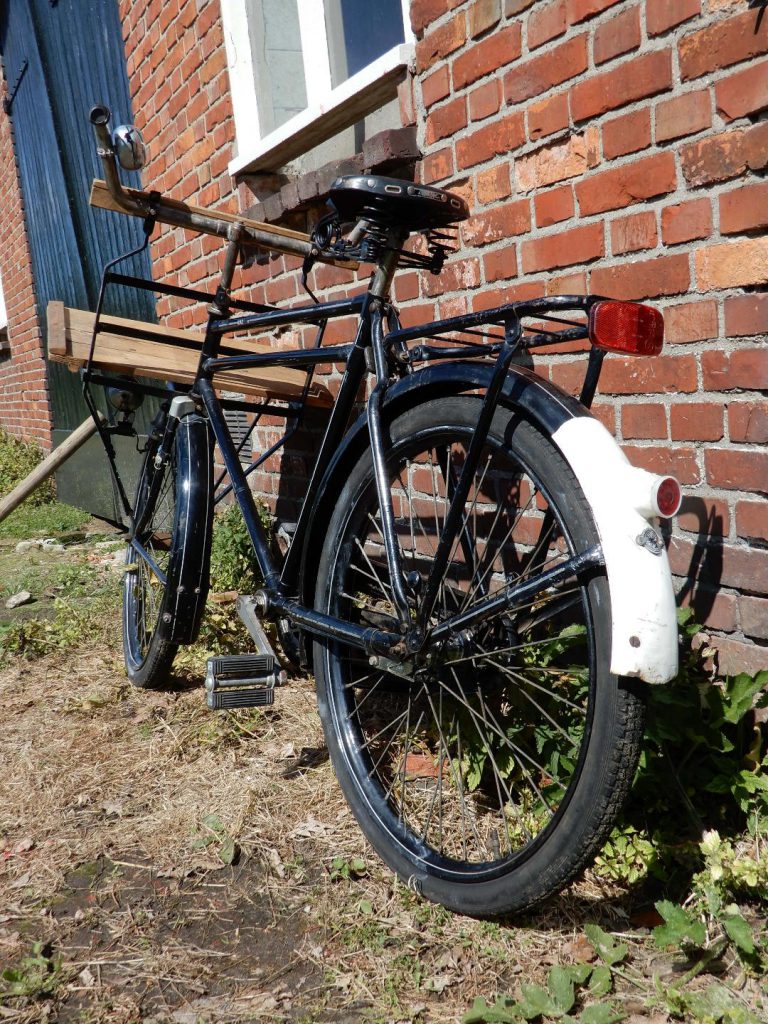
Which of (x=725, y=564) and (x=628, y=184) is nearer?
(x=725, y=564)

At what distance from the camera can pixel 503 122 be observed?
7.90ft

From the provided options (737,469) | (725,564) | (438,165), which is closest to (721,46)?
(737,469)

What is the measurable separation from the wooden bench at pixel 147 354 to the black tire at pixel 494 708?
82 centimetres

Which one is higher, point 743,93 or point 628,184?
point 743,93

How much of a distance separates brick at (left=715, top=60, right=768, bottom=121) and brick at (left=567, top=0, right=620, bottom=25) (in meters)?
0.41

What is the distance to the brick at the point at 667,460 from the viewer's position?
6.67ft

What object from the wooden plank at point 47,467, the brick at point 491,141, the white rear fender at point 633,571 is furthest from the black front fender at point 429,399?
the wooden plank at point 47,467

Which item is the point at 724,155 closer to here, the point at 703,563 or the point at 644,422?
the point at 644,422

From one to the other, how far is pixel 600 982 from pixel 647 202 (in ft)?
5.34

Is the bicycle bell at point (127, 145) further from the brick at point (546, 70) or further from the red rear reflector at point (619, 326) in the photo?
the red rear reflector at point (619, 326)

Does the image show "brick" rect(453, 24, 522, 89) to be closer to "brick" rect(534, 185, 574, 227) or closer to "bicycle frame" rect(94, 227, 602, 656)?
"brick" rect(534, 185, 574, 227)

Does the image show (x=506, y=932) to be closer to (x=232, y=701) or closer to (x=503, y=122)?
(x=232, y=701)

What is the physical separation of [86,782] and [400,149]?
2.06m

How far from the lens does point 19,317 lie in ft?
28.7
